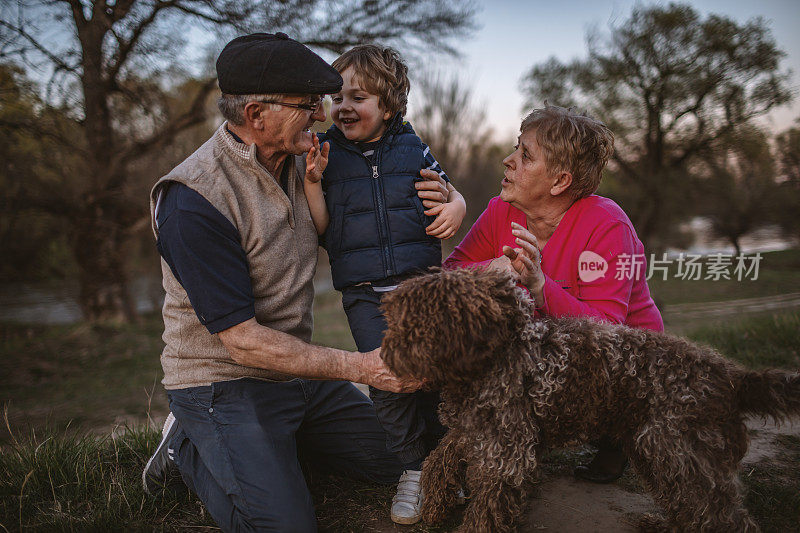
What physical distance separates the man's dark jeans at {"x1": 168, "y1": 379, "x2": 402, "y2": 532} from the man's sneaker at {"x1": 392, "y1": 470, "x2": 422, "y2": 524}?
11.6 inches

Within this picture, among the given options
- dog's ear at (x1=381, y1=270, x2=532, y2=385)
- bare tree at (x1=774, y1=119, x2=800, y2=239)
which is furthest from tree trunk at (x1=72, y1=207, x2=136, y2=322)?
bare tree at (x1=774, y1=119, x2=800, y2=239)

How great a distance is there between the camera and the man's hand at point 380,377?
2.74 m

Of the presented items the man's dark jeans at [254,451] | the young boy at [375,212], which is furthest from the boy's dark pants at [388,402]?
the man's dark jeans at [254,451]

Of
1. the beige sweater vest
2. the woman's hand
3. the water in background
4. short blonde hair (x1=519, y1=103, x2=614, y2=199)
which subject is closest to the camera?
the woman's hand

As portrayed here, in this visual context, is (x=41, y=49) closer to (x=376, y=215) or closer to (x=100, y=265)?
(x=100, y=265)

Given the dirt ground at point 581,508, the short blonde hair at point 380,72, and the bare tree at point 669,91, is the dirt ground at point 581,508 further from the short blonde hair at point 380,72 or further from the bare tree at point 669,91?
the bare tree at point 669,91

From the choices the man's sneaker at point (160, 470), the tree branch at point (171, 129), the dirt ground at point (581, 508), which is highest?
the tree branch at point (171, 129)

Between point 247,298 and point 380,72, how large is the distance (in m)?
1.72

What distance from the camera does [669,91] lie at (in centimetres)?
1190

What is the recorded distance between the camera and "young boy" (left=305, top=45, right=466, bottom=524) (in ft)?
10.8

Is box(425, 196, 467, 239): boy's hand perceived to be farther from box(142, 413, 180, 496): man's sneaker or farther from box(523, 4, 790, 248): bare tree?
box(523, 4, 790, 248): bare tree

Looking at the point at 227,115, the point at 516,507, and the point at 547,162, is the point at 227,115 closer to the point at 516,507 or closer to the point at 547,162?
the point at 547,162

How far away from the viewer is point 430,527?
3.01 metres

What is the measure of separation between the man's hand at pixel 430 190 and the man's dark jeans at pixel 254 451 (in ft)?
4.89
